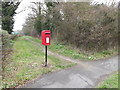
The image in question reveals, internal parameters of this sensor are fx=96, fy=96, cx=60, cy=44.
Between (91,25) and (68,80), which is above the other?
(91,25)

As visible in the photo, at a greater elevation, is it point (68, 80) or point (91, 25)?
point (91, 25)

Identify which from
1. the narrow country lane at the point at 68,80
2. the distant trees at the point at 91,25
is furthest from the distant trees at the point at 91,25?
the narrow country lane at the point at 68,80

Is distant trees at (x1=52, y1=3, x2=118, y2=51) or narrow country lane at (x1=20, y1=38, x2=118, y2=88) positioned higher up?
distant trees at (x1=52, y1=3, x2=118, y2=51)

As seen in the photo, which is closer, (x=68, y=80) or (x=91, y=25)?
(x=68, y=80)

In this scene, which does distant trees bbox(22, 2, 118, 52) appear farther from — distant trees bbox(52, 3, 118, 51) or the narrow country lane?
the narrow country lane

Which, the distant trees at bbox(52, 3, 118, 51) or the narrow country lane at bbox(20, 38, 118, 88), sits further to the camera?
the distant trees at bbox(52, 3, 118, 51)

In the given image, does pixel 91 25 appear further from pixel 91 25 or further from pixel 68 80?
pixel 68 80

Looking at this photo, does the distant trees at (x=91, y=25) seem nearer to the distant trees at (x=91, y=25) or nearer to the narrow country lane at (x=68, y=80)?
the distant trees at (x=91, y=25)

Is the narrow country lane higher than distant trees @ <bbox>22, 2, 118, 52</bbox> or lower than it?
lower

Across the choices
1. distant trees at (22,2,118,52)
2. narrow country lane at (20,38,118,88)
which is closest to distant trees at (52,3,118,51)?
distant trees at (22,2,118,52)

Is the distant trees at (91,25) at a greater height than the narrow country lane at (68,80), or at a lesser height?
greater

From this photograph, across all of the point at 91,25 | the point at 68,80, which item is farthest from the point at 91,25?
the point at 68,80

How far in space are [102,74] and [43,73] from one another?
7.86 feet

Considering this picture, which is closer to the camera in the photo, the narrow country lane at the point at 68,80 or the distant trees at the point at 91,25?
the narrow country lane at the point at 68,80
